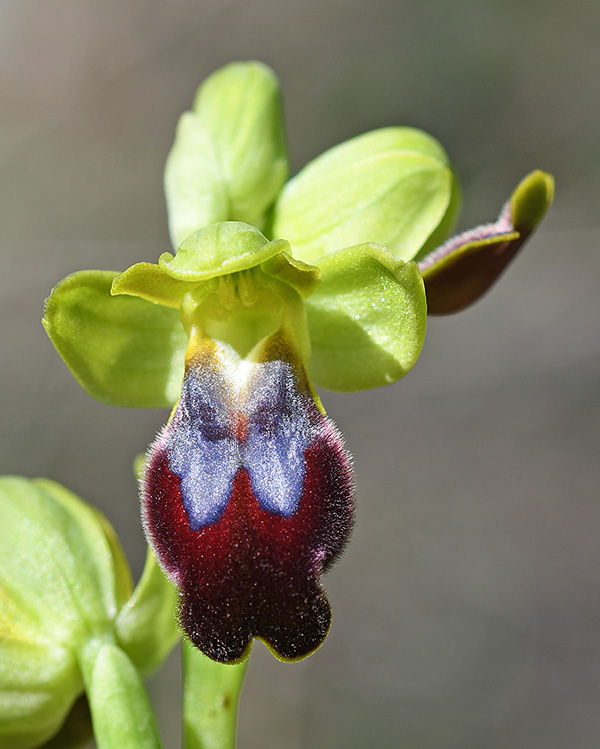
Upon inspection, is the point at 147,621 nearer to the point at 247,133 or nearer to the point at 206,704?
the point at 206,704

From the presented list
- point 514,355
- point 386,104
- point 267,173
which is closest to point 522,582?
point 514,355

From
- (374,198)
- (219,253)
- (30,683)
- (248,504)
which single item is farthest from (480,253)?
(30,683)

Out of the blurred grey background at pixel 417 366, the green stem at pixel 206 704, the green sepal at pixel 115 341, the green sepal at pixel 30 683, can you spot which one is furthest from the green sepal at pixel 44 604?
the blurred grey background at pixel 417 366

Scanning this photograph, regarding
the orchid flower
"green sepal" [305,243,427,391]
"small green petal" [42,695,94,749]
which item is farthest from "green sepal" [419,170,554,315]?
"small green petal" [42,695,94,749]

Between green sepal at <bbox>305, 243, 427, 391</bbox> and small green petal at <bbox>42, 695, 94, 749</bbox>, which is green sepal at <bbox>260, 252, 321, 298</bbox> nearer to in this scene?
green sepal at <bbox>305, 243, 427, 391</bbox>

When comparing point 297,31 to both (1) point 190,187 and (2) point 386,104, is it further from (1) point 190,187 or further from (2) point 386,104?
(1) point 190,187

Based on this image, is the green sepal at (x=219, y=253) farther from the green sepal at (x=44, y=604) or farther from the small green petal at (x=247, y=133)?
the green sepal at (x=44, y=604)
